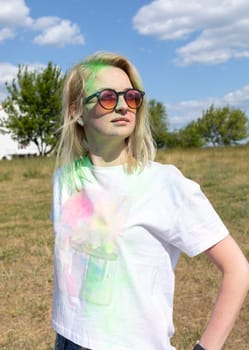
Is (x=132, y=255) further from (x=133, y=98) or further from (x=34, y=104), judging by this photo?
(x=34, y=104)

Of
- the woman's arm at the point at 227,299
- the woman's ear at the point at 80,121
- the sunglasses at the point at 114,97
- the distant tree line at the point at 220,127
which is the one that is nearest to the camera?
the woman's arm at the point at 227,299

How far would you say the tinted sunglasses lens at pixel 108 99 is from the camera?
135 centimetres

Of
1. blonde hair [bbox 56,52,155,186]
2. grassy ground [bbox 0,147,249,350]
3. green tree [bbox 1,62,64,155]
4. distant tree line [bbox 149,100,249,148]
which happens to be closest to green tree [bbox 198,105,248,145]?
distant tree line [bbox 149,100,249,148]

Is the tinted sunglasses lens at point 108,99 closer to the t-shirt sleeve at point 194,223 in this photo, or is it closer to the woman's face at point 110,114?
the woman's face at point 110,114

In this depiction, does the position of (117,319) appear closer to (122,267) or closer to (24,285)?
(122,267)

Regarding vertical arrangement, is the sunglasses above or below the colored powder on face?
below

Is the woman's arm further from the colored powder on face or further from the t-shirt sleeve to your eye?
the colored powder on face

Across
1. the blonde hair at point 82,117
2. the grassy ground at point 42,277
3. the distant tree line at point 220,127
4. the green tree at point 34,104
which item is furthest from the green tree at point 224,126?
the blonde hair at point 82,117

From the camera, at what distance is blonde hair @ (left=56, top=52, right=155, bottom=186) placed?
1.41 m

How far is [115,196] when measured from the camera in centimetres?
129

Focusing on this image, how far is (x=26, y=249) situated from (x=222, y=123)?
5323 cm

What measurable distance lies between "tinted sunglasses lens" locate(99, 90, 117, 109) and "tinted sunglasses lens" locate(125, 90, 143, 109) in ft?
0.13

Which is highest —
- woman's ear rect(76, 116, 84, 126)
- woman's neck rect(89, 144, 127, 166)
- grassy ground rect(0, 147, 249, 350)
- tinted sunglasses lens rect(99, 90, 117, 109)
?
tinted sunglasses lens rect(99, 90, 117, 109)

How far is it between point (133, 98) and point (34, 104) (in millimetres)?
38496
